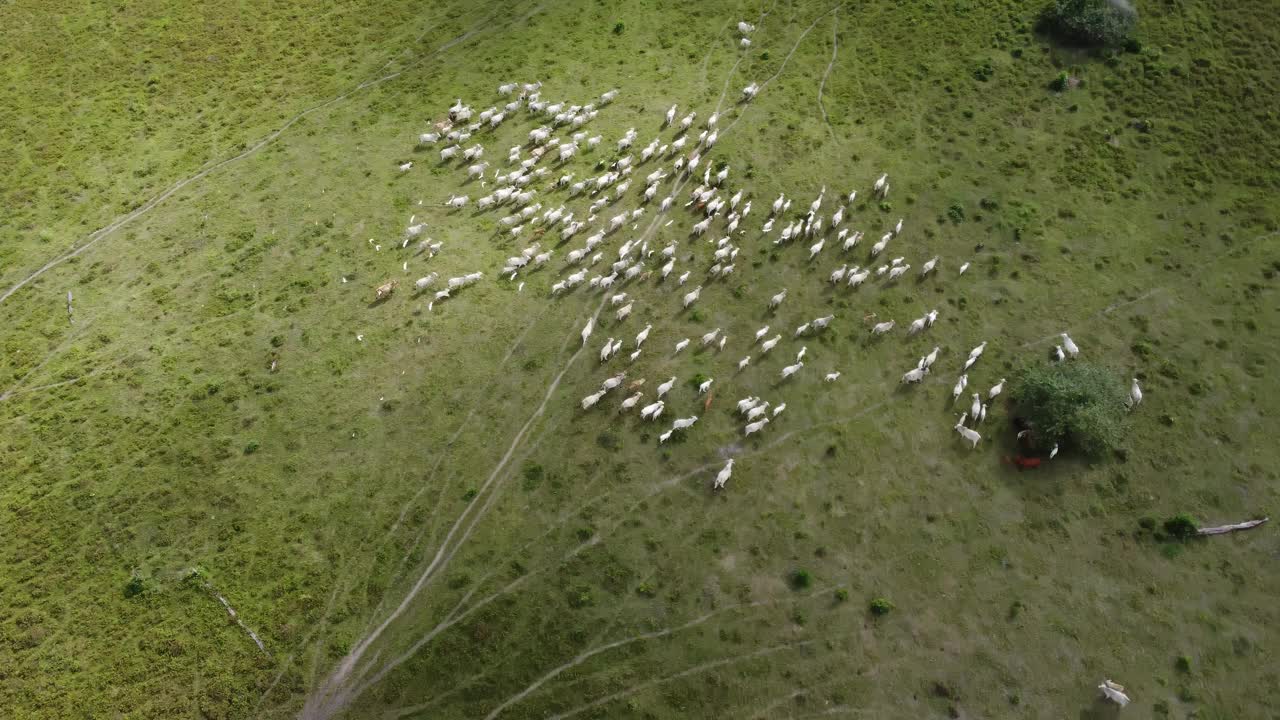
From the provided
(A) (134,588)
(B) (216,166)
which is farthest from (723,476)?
(B) (216,166)

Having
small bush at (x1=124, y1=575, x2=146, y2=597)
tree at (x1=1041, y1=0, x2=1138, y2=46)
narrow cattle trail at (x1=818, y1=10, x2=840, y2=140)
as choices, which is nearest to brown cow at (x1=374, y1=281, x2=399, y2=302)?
small bush at (x1=124, y1=575, x2=146, y2=597)

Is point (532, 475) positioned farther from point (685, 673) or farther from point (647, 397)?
point (685, 673)

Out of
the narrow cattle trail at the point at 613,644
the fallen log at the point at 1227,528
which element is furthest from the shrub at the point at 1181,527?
the narrow cattle trail at the point at 613,644

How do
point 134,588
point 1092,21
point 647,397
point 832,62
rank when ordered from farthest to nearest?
point 832,62 → point 1092,21 → point 647,397 → point 134,588

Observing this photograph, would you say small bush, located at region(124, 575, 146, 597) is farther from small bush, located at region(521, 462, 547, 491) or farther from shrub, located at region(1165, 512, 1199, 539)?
shrub, located at region(1165, 512, 1199, 539)

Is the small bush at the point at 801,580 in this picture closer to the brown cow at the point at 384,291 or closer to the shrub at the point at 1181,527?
the shrub at the point at 1181,527

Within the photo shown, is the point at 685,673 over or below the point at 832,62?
below
